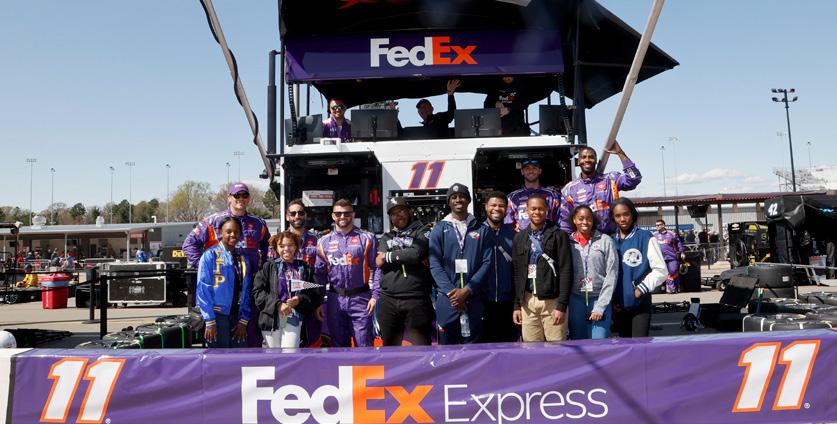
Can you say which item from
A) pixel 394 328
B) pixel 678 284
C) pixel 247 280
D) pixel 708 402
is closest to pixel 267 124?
pixel 247 280

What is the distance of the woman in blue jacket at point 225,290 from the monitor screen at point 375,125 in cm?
246

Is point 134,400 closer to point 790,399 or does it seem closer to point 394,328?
point 394,328

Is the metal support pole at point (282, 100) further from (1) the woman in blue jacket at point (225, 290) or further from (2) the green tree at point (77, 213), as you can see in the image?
(2) the green tree at point (77, 213)

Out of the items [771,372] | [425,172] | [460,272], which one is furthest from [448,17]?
[771,372]

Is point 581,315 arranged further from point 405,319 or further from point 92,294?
point 92,294

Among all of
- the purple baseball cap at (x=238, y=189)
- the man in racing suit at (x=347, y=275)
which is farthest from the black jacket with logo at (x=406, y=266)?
the purple baseball cap at (x=238, y=189)

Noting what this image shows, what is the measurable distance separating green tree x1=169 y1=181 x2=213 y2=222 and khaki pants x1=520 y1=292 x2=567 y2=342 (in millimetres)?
102949

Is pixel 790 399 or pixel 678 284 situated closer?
pixel 790 399

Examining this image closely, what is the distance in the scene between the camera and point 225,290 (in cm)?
512

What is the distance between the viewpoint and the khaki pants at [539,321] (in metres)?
4.72

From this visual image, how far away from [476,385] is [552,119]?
14.5ft

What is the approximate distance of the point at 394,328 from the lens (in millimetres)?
4992

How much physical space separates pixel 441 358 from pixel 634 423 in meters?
1.27

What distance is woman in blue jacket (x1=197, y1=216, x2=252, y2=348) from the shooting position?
504 cm
